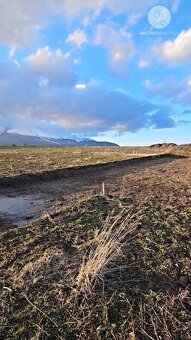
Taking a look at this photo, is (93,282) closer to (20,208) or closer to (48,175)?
(20,208)

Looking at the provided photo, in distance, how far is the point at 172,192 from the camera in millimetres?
15820

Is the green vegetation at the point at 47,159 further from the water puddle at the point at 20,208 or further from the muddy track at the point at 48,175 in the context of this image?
the water puddle at the point at 20,208

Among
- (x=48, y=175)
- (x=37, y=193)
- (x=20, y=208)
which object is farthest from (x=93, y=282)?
(x=48, y=175)

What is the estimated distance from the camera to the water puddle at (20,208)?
12.6m

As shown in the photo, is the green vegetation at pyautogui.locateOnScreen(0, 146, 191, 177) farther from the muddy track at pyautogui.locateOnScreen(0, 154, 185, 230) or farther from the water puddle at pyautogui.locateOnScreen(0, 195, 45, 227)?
the water puddle at pyautogui.locateOnScreen(0, 195, 45, 227)

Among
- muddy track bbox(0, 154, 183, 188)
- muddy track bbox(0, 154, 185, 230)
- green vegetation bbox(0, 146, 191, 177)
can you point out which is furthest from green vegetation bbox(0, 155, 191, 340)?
green vegetation bbox(0, 146, 191, 177)

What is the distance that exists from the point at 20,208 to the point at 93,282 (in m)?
7.99

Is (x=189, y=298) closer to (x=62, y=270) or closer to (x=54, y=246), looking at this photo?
(x=62, y=270)

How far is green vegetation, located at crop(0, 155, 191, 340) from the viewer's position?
6072 mm

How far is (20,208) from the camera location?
47.5ft

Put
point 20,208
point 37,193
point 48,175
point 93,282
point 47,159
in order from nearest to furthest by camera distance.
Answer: point 93,282, point 20,208, point 37,193, point 48,175, point 47,159

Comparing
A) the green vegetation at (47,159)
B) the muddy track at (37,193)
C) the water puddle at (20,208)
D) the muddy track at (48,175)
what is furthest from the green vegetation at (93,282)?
the green vegetation at (47,159)

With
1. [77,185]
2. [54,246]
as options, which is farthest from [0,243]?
[77,185]

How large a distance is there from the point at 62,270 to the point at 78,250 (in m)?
1.03
